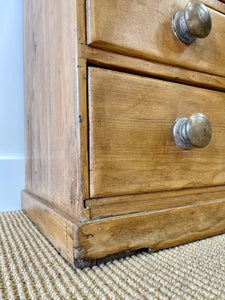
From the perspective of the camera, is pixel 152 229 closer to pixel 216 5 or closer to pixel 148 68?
pixel 148 68

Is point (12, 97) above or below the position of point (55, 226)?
above

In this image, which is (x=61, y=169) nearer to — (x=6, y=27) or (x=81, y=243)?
(x=81, y=243)

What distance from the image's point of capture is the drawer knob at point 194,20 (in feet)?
1.51

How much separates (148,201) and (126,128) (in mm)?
150

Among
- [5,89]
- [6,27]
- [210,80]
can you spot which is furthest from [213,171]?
[6,27]

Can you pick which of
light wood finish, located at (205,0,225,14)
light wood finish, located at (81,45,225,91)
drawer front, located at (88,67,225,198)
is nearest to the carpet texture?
drawer front, located at (88,67,225,198)

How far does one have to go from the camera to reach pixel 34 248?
514 mm

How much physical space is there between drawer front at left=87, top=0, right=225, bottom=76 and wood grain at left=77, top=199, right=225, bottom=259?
12.0 inches

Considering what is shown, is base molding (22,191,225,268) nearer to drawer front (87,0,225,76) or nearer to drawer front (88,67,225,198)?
drawer front (88,67,225,198)

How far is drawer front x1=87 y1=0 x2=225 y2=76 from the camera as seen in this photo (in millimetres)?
424

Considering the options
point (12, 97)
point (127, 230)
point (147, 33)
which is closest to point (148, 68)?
point (147, 33)

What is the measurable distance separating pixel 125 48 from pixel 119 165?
0.69ft

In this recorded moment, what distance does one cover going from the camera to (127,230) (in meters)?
0.45

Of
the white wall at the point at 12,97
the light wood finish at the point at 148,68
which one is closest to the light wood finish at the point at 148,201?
the light wood finish at the point at 148,68
